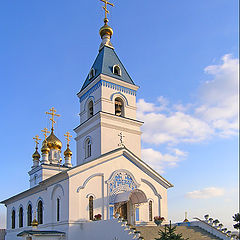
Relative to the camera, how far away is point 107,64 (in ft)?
77.6

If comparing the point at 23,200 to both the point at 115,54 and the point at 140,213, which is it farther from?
the point at 115,54

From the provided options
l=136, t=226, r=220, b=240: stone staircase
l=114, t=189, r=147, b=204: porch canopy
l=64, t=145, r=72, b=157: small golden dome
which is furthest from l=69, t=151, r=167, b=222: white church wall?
l=64, t=145, r=72, b=157: small golden dome

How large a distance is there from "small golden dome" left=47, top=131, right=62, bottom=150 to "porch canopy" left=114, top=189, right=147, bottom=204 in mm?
14863

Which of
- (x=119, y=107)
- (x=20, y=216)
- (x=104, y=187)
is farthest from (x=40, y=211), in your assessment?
(x=119, y=107)

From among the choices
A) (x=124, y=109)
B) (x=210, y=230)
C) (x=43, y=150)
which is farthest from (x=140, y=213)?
(x=43, y=150)

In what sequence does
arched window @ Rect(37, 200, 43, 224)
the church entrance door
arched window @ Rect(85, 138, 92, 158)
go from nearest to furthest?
1. the church entrance door
2. arched window @ Rect(37, 200, 43, 224)
3. arched window @ Rect(85, 138, 92, 158)

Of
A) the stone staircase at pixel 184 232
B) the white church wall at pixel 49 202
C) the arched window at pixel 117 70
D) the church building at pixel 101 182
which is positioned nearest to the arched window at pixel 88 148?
the church building at pixel 101 182

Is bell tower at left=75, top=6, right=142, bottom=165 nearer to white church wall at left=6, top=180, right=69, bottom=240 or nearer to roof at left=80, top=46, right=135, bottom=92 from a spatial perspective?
roof at left=80, top=46, right=135, bottom=92

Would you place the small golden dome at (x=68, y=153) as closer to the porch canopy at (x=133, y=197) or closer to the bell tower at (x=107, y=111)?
the bell tower at (x=107, y=111)

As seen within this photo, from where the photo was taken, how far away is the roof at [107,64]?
2328cm

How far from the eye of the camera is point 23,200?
80.0ft

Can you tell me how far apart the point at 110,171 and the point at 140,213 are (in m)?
3.06

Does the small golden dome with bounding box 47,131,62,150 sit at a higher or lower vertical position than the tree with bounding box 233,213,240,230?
higher

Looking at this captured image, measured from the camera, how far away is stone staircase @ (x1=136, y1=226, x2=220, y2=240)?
15.8 m
